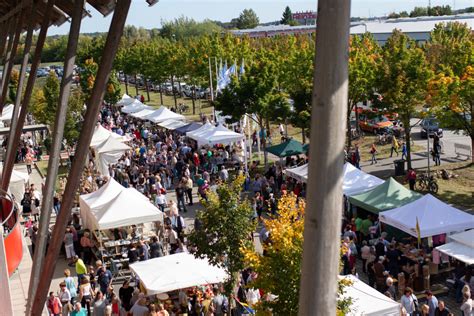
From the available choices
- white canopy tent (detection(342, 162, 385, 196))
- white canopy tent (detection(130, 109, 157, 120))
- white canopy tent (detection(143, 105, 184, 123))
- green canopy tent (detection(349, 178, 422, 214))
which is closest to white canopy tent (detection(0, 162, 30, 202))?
white canopy tent (detection(342, 162, 385, 196))

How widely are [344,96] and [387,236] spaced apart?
15.8 metres

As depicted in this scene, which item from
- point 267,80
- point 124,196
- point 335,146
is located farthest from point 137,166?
point 335,146

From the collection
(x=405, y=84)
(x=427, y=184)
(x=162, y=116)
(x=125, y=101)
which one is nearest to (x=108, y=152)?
(x=162, y=116)

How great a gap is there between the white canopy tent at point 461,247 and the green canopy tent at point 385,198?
3017mm

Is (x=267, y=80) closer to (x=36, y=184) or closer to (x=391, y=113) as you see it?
(x=391, y=113)

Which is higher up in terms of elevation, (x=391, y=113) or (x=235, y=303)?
(x=391, y=113)

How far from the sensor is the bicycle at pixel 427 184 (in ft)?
79.1

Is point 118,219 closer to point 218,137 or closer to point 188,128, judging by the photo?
point 218,137

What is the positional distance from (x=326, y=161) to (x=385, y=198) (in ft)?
53.2

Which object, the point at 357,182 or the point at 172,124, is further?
the point at 172,124

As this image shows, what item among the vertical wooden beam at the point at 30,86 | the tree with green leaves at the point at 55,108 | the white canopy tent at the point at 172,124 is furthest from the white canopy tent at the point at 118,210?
the white canopy tent at the point at 172,124

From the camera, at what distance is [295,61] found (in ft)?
138

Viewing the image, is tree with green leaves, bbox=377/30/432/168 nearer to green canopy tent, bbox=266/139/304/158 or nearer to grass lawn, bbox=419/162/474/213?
grass lawn, bbox=419/162/474/213

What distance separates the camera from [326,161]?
120 inches
